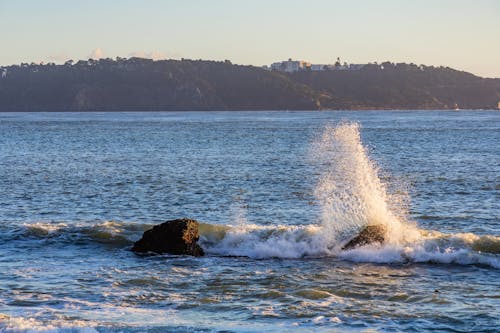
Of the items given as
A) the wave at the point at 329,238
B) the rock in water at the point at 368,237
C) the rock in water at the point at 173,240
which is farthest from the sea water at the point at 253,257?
the rock in water at the point at 173,240

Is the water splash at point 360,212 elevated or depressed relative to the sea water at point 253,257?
elevated

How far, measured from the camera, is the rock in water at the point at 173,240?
22.1 m

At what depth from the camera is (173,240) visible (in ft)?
72.7

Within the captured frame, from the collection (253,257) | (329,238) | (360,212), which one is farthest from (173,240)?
(360,212)

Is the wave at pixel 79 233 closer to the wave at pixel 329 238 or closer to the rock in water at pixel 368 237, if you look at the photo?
the wave at pixel 329 238

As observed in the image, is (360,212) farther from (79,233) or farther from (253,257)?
(79,233)

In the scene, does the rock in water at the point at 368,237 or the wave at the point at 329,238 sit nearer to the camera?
the wave at the point at 329,238

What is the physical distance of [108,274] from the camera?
774 inches

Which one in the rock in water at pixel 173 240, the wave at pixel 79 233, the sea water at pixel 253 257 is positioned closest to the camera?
the sea water at pixel 253 257

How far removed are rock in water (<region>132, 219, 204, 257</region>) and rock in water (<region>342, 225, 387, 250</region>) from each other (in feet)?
13.2

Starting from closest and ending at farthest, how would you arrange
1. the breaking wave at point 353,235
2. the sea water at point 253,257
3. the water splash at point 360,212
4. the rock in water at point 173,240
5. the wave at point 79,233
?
the sea water at point 253,257 → the breaking wave at point 353,235 → the rock in water at point 173,240 → the water splash at point 360,212 → the wave at point 79,233

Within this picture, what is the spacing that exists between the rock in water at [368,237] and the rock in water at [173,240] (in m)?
4.04

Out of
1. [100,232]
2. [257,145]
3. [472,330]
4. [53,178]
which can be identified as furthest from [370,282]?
[257,145]

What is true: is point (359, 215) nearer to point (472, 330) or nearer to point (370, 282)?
point (370, 282)
